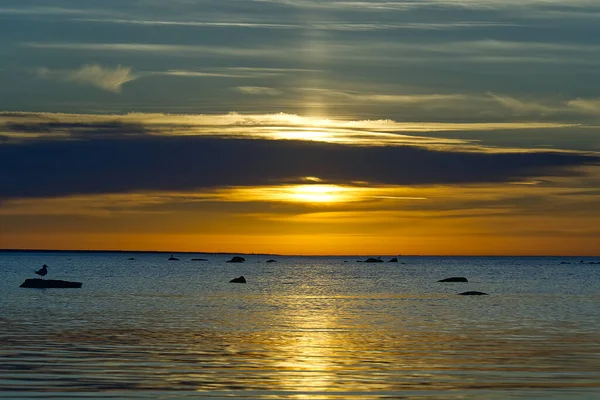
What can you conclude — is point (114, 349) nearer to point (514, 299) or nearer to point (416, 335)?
point (416, 335)

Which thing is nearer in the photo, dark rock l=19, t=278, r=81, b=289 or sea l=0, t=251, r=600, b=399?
sea l=0, t=251, r=600, b=399

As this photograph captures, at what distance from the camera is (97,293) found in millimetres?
96625

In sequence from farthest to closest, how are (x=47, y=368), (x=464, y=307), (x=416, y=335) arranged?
(x=464, y=307)
(x=416, y=335)
(x=47, y=368)

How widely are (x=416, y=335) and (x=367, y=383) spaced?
62.5ft

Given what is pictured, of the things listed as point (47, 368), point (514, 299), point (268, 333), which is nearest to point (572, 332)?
point (268, 333)

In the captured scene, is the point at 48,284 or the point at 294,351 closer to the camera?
the point at 294,351

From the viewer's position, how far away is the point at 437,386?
33.6 m

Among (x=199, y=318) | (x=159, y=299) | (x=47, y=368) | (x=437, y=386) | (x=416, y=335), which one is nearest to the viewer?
(x=437, y=386)

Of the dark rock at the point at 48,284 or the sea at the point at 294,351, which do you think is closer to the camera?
the sea at the point at 294,351

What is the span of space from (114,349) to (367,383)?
1397cm

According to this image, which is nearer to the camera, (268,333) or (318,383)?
(318,383)

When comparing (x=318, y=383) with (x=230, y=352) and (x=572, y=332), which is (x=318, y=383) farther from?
(x=572, y=332)

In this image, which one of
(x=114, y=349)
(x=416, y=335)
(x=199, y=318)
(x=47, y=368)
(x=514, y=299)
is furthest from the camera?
(x=514, y=299)

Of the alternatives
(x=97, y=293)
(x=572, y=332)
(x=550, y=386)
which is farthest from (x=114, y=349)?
(x=97, y=293)
